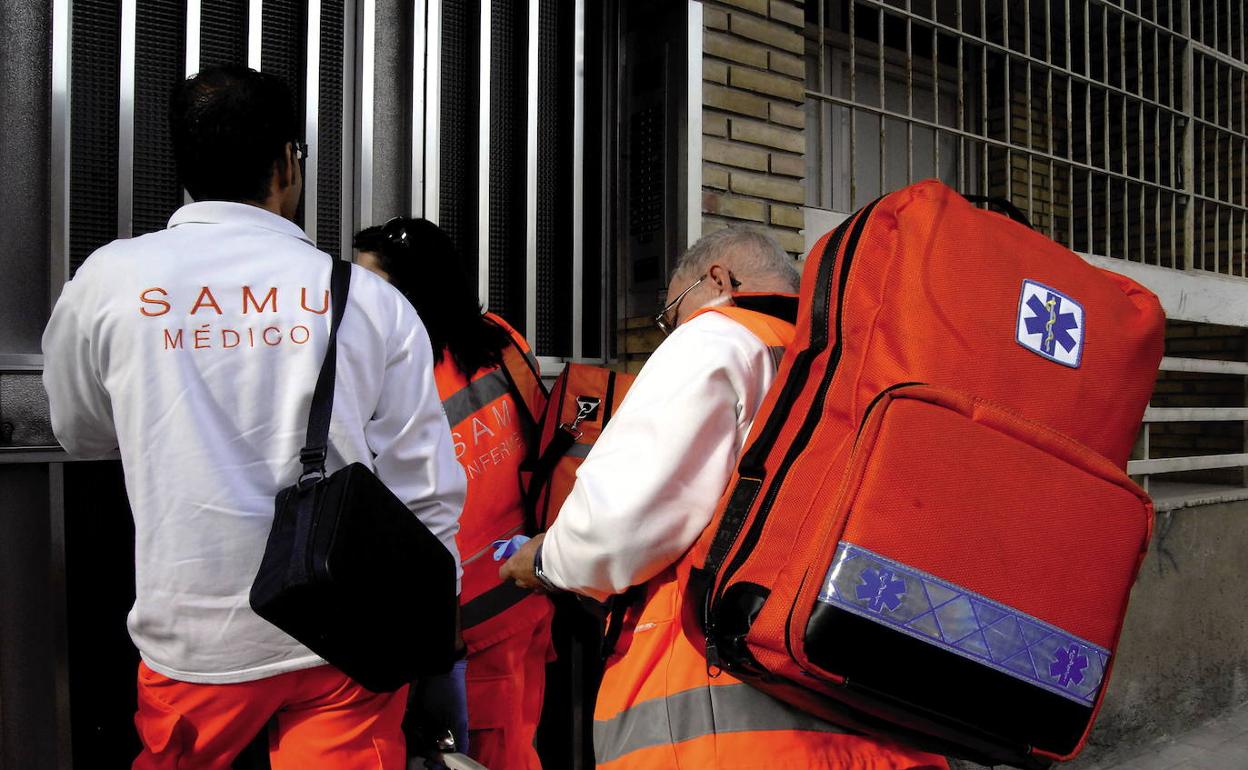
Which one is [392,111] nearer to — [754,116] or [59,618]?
[754,116]

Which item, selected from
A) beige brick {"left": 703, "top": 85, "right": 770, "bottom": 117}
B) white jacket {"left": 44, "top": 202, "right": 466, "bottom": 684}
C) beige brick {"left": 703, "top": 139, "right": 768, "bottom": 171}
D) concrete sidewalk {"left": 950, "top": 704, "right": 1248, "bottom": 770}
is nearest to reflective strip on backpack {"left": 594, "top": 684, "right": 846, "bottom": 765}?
white jacket {"left": 44, "top": 202, "right": 466, "bottom": 684}

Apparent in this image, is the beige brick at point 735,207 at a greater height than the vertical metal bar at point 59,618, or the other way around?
the beige brick at point 735,207

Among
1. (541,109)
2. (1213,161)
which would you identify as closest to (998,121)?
(1213,161)

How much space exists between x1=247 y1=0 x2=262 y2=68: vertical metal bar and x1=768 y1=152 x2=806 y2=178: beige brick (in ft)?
6.13

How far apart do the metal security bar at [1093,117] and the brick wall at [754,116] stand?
4.67 feet

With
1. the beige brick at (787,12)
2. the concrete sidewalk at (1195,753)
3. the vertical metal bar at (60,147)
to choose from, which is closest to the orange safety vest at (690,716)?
the vertical metal bar at (60,147)

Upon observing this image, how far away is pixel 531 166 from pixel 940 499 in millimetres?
2306

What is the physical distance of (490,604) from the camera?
2504 millimetres

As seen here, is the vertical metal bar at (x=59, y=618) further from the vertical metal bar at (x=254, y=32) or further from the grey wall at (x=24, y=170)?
the vertical metal bar at (x=254, y=32)

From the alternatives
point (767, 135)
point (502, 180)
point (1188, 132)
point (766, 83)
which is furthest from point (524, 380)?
point (1188, 132)

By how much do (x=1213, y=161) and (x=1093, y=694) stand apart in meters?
6.31

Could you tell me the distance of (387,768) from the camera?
1.76 metres

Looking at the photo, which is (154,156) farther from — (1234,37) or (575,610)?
(1234,37)

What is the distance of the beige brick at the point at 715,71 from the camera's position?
341 centimetres
